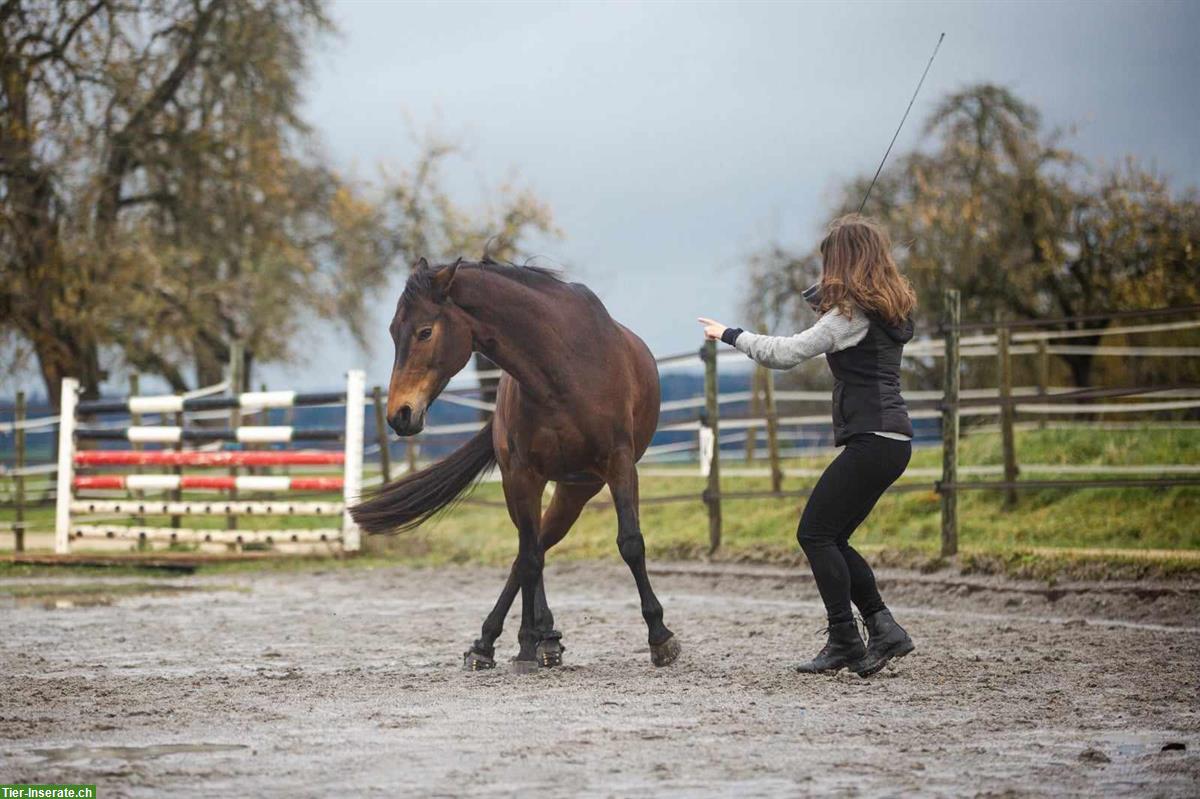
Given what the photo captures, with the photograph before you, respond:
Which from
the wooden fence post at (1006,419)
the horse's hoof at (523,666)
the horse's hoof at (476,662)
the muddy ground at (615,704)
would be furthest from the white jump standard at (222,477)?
the horse's hoof at (523,666)

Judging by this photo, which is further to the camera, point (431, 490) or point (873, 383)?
point (431, 490)

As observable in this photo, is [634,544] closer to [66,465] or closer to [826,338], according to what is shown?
[826,338]

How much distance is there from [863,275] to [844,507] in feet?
3.13

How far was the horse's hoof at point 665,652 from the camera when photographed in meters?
5.78

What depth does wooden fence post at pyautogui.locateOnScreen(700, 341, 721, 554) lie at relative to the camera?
11633mm

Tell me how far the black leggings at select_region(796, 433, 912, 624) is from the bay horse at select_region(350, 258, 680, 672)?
796 millimetres


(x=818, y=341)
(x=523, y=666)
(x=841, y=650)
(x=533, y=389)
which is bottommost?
(x=523, y=666)

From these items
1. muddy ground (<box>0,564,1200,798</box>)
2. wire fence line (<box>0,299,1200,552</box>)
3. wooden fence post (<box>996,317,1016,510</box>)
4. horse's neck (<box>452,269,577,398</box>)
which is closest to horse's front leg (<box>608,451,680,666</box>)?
muddy ground (<box>0,564,1200,798</box>)

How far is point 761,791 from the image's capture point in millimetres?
3334

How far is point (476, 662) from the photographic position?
5.93 metres

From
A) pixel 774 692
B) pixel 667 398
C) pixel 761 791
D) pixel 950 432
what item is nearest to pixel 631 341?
pixel 774 692

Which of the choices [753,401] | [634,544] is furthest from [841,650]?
[753,401]

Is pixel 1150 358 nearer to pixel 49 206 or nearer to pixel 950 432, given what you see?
pixel 950 432

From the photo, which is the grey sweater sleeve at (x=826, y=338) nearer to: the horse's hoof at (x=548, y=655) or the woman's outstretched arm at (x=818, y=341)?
the woman's outstretched arm at (x=818, y=341)
